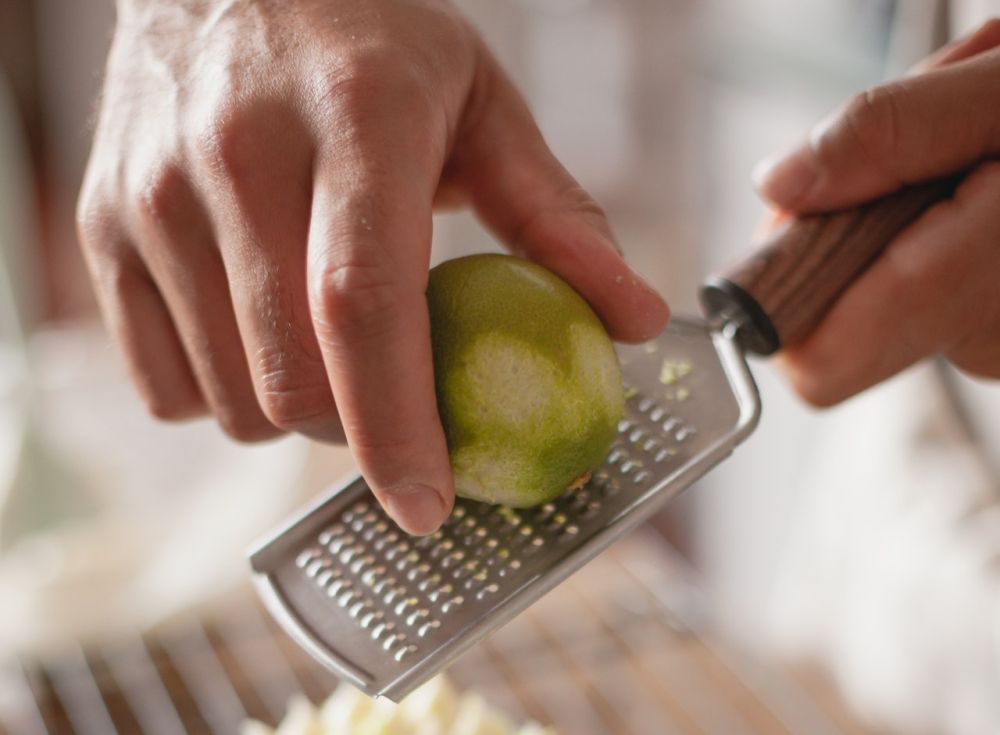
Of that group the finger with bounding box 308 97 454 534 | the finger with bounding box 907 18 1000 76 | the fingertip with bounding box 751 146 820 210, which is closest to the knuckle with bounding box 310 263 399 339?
the finger with bounding box 308 97 454 534

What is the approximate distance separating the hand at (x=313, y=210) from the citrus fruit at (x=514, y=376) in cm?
4

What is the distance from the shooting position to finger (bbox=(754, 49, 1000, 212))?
634 millimetres

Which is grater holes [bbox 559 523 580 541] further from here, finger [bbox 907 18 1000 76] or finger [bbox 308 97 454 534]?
finger [bbox 907 18 1000 76]

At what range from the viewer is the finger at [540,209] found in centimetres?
56

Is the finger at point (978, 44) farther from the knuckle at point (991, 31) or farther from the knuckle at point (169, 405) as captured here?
the knuckle at point (169, 405)

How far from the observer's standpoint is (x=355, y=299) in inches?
17.6

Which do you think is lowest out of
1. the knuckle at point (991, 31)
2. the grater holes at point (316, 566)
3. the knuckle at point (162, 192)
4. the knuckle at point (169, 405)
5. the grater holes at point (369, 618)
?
the grater holes at point (316, 566)

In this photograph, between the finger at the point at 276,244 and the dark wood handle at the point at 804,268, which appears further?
the dark wood handle at the point at 804,268

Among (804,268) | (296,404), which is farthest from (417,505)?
(804,268)

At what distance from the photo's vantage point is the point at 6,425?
1050 millimetres

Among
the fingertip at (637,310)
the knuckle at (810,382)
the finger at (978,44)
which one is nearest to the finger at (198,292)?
the fingertip at (637,310)

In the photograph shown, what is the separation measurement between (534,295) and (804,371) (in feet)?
0.89

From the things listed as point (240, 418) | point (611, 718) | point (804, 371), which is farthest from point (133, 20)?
point (611, 718)

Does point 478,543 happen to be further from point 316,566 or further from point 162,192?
point 162,192
